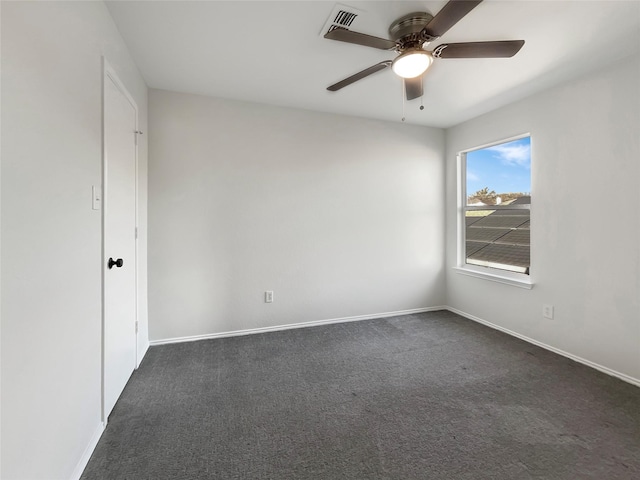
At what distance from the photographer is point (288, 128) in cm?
317

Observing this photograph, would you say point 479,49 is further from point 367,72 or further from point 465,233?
point 465,233

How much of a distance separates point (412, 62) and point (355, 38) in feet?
1.43

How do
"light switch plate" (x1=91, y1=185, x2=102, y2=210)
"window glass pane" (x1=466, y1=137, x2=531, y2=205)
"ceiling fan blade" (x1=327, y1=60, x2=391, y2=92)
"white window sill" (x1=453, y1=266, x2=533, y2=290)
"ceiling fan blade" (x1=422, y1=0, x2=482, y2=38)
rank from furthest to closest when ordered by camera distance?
"window glass pane" (x1=466, y1=137, x2=531, y2=205), "white window sill" (x1=453, y1=266, x2=533, y2=290), "ceiling fan blade" (x1=327, y1=60, x2=391, y2=92), "light switch plate" (x1=91, y1=185, x2=102, y2=210), "ceiling fan blade" (x1=422, y1=0, x2=482, y2=38)

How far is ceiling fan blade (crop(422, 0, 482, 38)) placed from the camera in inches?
51.0

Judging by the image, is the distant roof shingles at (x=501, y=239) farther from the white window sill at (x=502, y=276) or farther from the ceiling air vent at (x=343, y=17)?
the ceiling air vent at (x=343, y=17)

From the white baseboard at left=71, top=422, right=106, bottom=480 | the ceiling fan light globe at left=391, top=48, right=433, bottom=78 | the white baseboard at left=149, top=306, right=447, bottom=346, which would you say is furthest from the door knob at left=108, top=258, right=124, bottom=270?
the ceiling fan light globe at left=391, top=48, right=433, bottom=78

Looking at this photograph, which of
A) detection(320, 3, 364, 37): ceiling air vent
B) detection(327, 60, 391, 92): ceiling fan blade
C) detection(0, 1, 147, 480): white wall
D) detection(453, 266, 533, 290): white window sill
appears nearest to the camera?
detection(0, 1, 147, 480): white wall

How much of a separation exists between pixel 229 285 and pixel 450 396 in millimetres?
2235

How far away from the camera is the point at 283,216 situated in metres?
3.17

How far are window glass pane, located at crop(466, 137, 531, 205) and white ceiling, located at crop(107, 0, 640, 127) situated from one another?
21.0 inches

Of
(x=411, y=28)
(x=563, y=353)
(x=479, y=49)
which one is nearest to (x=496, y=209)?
(x=563, y=353)

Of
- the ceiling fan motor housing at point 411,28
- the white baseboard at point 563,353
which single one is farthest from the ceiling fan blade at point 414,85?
the white baseboard at point 563,353

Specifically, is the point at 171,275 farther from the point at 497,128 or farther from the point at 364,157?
Answer: the point at 497,128

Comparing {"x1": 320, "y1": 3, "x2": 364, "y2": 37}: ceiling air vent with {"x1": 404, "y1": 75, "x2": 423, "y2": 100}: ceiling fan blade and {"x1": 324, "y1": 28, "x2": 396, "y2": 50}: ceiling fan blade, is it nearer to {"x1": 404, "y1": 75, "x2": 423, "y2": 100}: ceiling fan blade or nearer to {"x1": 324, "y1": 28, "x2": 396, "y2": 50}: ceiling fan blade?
→ {"x1": 324, "y1": 28, "x2": 396, "y2": 50}: ceiling fan blade
